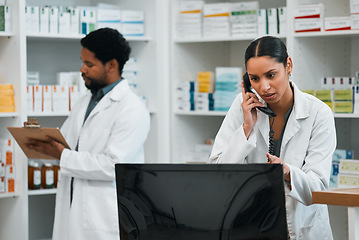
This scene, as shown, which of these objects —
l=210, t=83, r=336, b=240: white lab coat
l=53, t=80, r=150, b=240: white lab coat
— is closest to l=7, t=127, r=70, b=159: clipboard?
l=53, t=80, r=150, b=240: white lab coat

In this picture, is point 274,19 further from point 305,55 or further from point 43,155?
point 43,155

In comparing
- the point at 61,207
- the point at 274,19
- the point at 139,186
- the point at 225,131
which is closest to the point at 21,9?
the point at 61,207

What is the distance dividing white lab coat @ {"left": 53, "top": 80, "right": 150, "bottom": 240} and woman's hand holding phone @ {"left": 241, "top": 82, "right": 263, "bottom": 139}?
99 centimetres

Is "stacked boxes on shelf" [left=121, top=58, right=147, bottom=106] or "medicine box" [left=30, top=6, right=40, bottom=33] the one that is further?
"stacked boxes on shelf" [left=121, top=58, right=147, bottom=106]

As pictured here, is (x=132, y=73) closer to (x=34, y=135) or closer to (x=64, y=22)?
(x=64, y=22)

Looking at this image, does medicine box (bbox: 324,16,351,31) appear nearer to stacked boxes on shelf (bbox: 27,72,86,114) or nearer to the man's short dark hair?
the man's short dark hair

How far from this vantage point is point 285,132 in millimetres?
1924

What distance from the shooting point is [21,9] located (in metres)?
3.38

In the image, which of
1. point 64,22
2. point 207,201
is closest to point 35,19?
point 64,22

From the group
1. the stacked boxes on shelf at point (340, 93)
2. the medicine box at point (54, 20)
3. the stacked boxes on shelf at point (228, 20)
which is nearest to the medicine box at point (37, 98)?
the medicine box at point (54, 20)

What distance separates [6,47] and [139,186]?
242cm

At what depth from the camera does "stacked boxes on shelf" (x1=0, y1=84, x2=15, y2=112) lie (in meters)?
→ 3.38

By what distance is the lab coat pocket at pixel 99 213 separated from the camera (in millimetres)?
2801

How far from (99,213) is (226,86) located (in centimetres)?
140
